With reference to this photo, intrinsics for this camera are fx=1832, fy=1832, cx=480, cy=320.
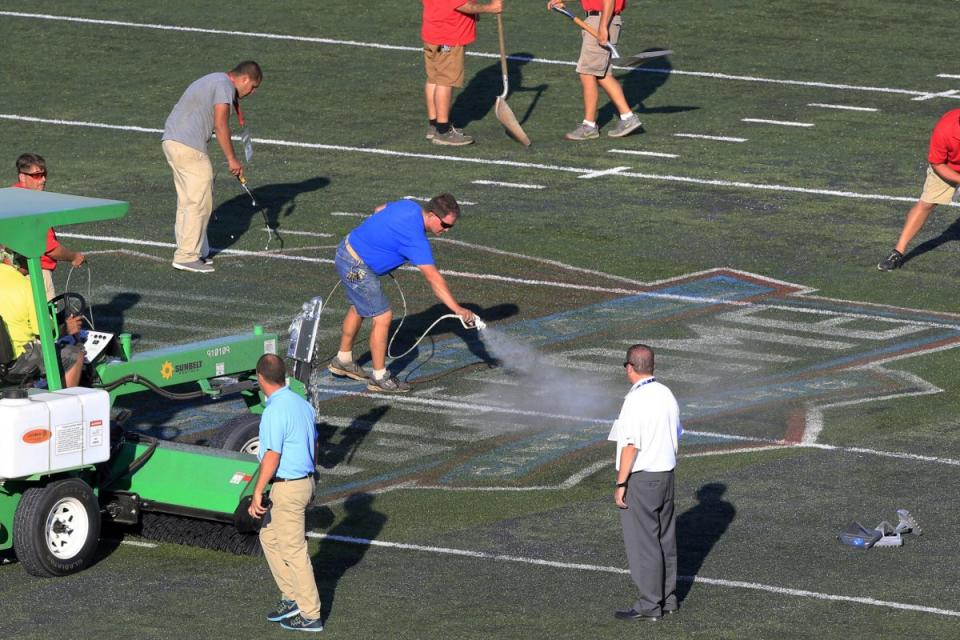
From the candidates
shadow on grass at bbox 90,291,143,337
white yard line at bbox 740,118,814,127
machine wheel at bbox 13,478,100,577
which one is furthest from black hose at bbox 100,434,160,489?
white yard line at bbox 740,118,814,127

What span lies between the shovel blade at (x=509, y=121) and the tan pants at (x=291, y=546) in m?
13.0

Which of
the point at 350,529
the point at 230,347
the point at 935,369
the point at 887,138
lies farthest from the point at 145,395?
the point at 887,138

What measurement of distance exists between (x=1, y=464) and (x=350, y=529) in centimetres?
251

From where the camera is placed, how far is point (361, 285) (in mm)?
15164

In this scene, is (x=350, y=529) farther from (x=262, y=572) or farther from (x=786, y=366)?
(x=786, y=366)

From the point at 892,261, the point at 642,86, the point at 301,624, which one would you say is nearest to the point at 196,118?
the point at 892,261

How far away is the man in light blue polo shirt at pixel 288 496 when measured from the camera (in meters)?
10.2

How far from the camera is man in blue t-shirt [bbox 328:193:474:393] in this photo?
14695mm

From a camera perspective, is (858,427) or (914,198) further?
(914,198)

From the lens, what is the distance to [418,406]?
15016mm

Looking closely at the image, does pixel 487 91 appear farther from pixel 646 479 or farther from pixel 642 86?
pixel 646 479

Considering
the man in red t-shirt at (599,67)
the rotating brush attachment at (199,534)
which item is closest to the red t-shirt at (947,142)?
the man in red t-shirt at (599,67)

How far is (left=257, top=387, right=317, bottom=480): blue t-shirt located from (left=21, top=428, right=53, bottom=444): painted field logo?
1513 millimetres

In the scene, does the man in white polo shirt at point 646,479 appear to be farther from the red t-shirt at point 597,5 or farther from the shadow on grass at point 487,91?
the shadow on grass at point 487,91
